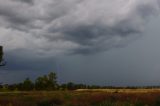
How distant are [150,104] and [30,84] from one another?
325 feet

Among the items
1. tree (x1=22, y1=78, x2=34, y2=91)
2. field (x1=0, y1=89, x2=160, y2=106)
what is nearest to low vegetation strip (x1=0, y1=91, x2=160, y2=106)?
field (x1=0, y1=89, x2=160, y2=106)

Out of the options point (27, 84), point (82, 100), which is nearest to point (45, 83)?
point (27, 84)

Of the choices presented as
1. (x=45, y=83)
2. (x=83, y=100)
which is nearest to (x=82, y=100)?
(x=83, y=100)

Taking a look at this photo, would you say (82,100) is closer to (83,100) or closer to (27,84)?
(83,100)

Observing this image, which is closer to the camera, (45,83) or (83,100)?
(83,100)

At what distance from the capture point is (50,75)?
14350 cm

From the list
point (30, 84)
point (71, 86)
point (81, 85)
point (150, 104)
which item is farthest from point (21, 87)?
point (150, 104)

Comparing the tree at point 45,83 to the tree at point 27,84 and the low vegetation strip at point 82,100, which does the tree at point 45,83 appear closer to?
the tree at point 27,84

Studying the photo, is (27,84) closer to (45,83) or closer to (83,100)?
(45,83)

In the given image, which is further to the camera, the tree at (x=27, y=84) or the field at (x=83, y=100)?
the tree at (x=27, y=84)

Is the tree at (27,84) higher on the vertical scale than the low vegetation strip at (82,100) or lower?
higher

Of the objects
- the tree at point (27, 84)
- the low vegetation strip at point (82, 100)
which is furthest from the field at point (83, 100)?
the tree at point (27, 84)

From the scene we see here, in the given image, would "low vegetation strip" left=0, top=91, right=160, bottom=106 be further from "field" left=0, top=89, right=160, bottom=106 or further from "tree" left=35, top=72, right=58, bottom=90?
"tree" left=35, top=72, right=58, bottom=90

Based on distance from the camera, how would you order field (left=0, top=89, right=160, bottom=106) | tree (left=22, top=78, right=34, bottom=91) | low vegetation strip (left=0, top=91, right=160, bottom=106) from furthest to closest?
tree (left=22, top=78, right=34, bottom=91) < field (left=0, top=89, right=160, bottom=106) < low vegetation strip (left=0, top=91, right=160, bottom=106)
